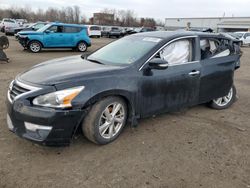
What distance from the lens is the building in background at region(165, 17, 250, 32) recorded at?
58.7m

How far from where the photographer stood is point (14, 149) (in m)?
3.44

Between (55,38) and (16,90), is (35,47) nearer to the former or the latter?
(55,38)

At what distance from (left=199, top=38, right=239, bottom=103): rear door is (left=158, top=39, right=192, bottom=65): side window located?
1.11ft

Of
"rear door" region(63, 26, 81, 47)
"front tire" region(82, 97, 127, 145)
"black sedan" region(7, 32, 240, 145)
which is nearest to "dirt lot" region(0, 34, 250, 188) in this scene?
"front tire" region(82, 97, 127, 145)

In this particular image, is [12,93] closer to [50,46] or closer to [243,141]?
[243,141]

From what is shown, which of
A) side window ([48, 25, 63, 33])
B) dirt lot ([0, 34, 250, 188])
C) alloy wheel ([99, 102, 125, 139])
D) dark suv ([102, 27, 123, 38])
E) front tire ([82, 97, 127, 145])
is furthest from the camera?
dark suv ([102, 27, 123, 38])

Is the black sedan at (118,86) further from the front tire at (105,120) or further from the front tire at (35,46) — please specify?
the front tire at (35,46)

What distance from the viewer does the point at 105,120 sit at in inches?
142

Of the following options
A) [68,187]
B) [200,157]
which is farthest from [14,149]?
[200,157]

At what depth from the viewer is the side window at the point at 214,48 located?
482 centimetres

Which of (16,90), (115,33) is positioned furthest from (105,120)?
(115,33)

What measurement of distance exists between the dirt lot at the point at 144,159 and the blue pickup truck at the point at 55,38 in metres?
10.8

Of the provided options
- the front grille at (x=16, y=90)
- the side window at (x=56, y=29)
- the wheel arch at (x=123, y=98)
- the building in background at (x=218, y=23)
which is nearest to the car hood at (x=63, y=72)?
the front grille at (x=16, y=90)

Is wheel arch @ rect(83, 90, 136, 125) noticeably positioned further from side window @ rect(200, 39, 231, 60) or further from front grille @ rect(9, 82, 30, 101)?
side window @ rect(200, 39, 231, 60)
